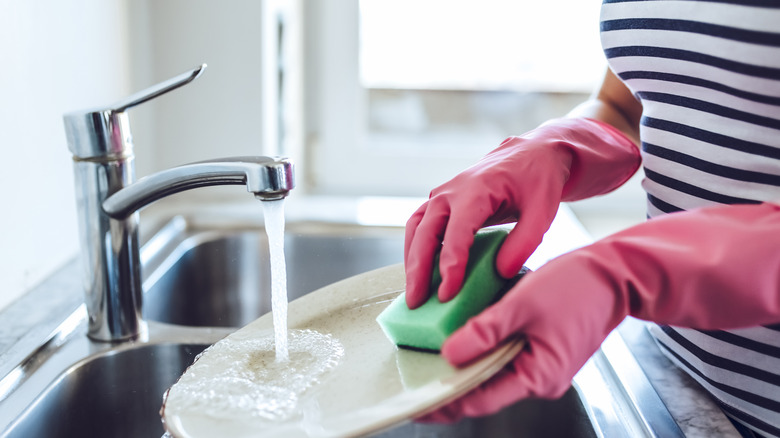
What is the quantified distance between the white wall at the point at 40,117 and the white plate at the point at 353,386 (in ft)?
1.22

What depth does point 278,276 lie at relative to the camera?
0.69m

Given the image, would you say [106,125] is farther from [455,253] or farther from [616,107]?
[616,107]

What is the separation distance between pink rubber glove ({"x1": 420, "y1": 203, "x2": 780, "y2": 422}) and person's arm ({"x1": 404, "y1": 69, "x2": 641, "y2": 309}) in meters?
0.09

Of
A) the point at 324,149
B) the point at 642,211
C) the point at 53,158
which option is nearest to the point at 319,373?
the point at 53,158

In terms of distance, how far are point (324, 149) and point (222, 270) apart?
467 mm

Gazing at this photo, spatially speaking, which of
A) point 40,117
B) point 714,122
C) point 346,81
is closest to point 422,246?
point 714,122

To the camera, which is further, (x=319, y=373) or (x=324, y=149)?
(x=324, y=149)

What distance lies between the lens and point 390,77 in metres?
1.55

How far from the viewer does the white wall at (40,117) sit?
84 cm

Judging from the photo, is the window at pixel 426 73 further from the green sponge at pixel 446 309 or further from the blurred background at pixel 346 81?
the green sponge at pixel 446 309

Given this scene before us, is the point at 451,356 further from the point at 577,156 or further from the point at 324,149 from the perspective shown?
the point at 324,149

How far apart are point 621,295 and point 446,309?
0.44ft

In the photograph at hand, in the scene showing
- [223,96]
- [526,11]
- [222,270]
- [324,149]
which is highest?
[526,11]

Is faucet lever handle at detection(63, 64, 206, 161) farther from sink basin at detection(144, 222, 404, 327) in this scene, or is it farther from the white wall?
sink basin at detection(144, 222, 404, 327)
